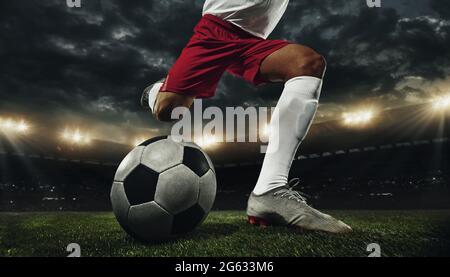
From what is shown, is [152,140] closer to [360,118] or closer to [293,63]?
[293,63]

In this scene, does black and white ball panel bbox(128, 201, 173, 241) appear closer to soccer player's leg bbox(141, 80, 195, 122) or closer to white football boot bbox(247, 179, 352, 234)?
white football boot bbox(247, 179, 352, 234)

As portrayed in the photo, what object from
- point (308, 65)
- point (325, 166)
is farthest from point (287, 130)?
point (325, 166)

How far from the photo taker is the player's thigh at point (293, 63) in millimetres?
2158

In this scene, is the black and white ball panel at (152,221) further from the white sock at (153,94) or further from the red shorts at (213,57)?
the white sock at (153,94)

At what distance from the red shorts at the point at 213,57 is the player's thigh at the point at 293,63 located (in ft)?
0.39

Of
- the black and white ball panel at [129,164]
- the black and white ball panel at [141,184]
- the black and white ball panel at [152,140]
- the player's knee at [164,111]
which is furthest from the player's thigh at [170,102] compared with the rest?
the black and white ball panel at [141,184]

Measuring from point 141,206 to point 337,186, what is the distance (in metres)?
7.50

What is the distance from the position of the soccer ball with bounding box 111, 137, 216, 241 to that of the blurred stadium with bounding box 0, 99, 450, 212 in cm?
600

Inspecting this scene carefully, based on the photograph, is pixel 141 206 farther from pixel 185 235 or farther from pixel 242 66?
pixel 242 66

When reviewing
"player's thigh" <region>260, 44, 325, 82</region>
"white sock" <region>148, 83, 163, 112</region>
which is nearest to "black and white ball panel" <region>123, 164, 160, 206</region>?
"white sock" <region>148, 83, 163, 112</region>

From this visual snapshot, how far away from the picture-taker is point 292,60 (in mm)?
2193

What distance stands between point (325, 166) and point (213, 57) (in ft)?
23.6

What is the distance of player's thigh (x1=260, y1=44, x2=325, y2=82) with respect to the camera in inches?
85.0

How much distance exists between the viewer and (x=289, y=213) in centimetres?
205
